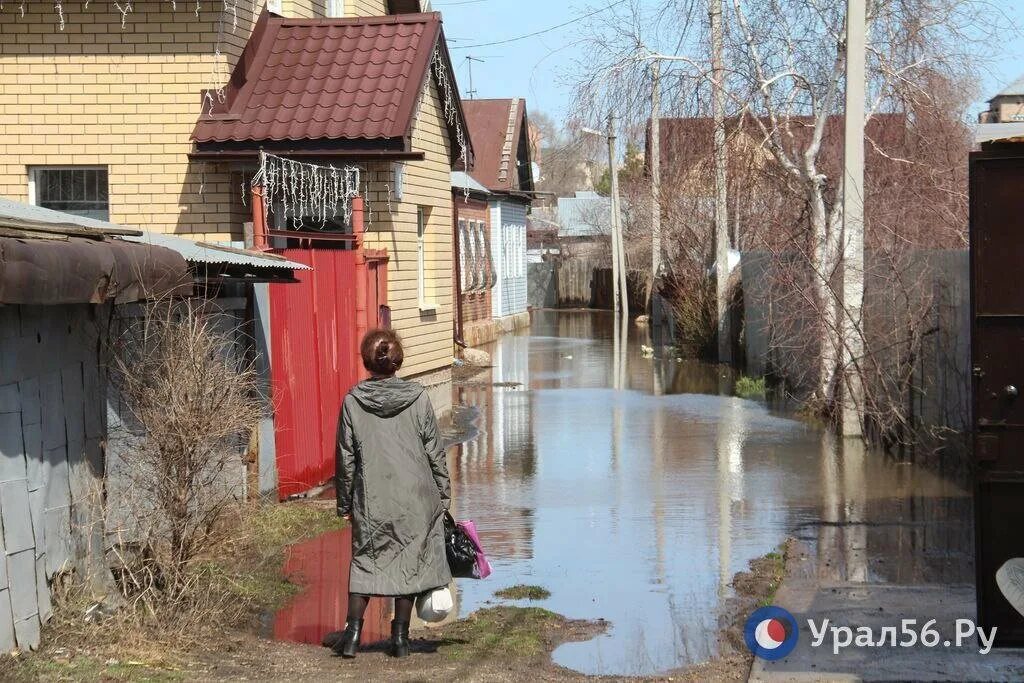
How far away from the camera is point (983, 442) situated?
6.14 metres

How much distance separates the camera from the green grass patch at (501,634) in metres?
6.64

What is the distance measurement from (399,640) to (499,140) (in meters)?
34.9

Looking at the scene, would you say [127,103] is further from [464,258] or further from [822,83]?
[464,258]

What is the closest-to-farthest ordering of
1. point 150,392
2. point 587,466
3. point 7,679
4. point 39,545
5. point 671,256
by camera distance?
1. point 7,679
2. point 39,545
3. point 150,392
4. point 587,466
5. point 671,256

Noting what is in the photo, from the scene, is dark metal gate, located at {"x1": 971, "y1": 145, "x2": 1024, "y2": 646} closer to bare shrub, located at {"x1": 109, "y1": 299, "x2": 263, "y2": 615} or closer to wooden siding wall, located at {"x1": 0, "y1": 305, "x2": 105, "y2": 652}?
bare shrub, located at {"x1": 109, "y1": 299, "x2": 263, "y2": 615}

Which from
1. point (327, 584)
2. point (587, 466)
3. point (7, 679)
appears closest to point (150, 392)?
point (7, 679)

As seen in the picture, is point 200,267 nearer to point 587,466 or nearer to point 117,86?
point 587,466

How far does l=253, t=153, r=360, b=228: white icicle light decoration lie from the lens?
42.8 feet

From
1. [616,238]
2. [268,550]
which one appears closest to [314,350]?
[268,550]

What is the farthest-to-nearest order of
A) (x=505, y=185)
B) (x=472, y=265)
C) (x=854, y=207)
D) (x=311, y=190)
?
(x=505, y=185)
(x=472, y=265)
(x=854, y=207)
(x=311, y=190)

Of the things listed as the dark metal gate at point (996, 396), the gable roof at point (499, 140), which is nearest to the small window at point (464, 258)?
the gable roof at point (499, 140)

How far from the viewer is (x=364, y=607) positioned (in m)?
6.51

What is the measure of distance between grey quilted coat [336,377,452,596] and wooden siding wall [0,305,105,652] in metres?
1.29

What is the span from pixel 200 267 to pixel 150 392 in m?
2.03
